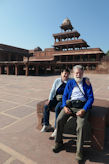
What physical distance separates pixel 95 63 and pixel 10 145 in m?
24.9

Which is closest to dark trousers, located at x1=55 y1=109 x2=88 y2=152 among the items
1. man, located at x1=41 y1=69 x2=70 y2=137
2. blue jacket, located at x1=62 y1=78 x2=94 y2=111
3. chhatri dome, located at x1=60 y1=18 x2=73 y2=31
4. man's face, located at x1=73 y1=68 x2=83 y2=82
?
blue jacket, located at x1=62 y1=78 x2=94 y2=111

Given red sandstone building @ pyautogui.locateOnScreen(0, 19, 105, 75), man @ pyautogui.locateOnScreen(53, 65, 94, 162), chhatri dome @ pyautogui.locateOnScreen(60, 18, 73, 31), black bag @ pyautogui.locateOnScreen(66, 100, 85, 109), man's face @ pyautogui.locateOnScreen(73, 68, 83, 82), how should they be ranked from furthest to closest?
chhatri dome @ pyautogui.locateOnScreen(60, 18, 73, 31) < red sandstone building @ pyautogui.locateOnScreen(0, 19, 105, 75) < man's face @ pyautogui.locateOnScreen(73, 68, 83, 82) < black bag @ pyautogui.locateOnScreen(66, 100, 85, 109) < man @ pyautogui.locateOnScreen(53, 65, 94, 162)

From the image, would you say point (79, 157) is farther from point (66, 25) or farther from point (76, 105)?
point (66, 25)

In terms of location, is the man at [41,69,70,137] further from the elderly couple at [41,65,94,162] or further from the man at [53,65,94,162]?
the man at [53,65,94,162]

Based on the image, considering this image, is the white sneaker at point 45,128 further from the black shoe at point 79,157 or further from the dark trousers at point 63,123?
the black shoe at point 79,157

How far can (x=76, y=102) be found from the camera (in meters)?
2.05

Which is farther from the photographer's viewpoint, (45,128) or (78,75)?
(45,128)

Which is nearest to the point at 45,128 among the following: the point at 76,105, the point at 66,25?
the point at 76,105

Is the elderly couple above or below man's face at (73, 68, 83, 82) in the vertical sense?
below

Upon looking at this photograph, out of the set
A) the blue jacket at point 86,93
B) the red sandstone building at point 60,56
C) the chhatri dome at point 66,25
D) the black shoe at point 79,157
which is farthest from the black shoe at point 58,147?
the chhatri dome at point 66,25

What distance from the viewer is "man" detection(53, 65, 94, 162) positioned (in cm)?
191

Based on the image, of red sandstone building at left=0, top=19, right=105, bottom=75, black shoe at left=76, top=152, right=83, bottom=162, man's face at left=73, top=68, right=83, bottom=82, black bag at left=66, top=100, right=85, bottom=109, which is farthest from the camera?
red sandstone building at left=0, top=19, right=105, bottom=75

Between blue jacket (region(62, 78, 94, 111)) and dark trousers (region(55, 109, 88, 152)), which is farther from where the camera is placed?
blue jacket (region(62, 78, 94, 111))

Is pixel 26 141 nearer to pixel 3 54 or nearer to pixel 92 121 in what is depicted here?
pixel 92 121
